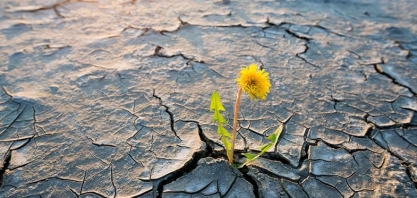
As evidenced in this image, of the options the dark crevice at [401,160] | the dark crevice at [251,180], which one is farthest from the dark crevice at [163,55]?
the dark crevice at [401,160]

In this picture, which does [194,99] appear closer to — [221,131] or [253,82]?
[221,131]

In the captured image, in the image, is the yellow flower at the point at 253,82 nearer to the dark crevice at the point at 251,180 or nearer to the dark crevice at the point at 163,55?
the dark crevice at the point at 251,180

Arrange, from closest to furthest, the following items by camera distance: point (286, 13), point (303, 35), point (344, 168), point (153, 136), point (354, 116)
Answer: point (344, 168) → point (153, 136) → point (354, 116) → point (303, 35) → point (286, 13)

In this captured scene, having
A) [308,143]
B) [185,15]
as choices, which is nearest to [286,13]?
[185,15]

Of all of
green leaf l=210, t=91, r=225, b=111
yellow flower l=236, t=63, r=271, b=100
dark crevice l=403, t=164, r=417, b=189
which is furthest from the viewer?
dark crevice l=403, t=164, r=417, b=189

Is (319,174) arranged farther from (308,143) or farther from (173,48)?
(173,48)

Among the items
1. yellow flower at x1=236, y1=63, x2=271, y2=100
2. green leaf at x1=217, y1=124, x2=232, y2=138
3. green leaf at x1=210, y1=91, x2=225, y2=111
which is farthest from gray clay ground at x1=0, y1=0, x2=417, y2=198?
yellow flower at x1=236, y1=63, x2=271, y2=100

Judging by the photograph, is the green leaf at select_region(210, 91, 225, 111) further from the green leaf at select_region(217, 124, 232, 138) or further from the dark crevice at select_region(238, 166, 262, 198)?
the dark crevice at select_region(238, 166, 262, 198)

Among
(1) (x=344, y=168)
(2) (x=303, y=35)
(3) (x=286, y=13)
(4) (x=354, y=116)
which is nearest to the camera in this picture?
(1) (x=344, y=168)
